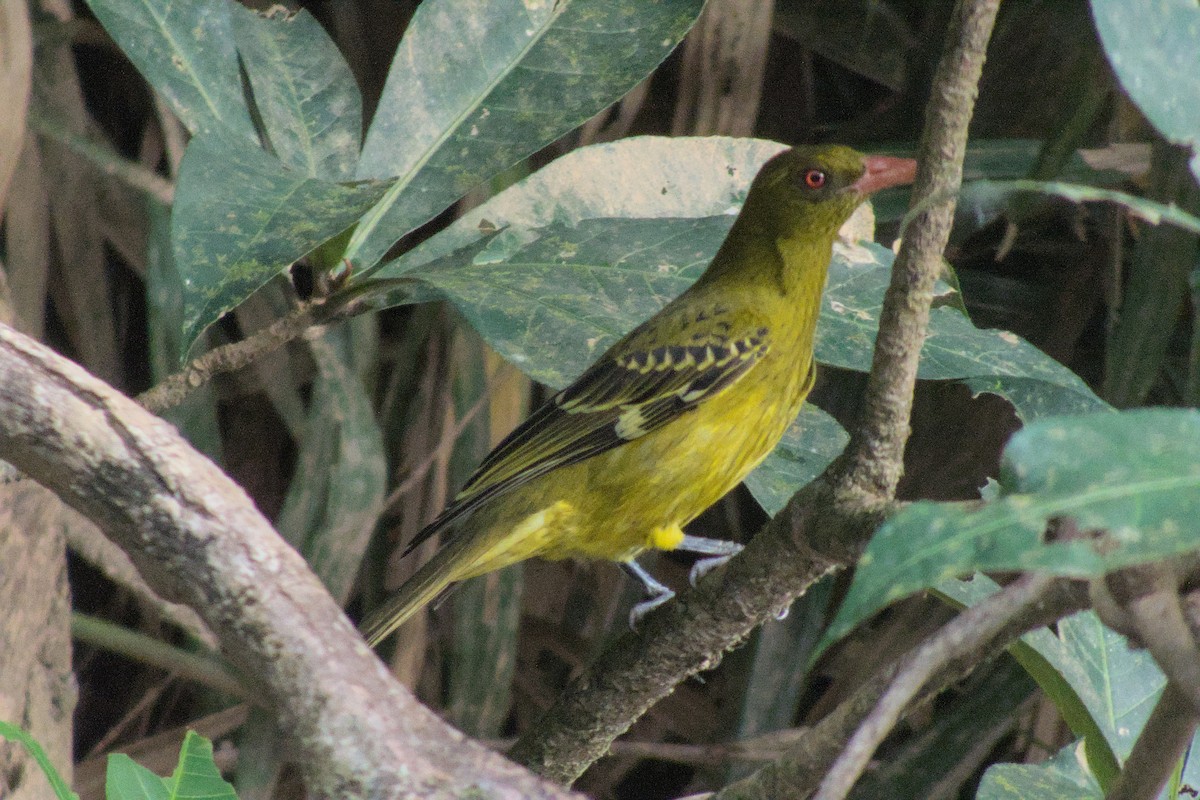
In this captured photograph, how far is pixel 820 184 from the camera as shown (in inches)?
98.9

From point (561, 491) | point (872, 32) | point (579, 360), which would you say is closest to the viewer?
point (579, 360)

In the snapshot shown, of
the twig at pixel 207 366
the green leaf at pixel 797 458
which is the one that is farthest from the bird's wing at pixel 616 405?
the twig at pixel 207 366

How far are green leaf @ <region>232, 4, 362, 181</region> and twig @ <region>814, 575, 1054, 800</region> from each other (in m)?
1.50

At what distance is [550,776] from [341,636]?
0.82m

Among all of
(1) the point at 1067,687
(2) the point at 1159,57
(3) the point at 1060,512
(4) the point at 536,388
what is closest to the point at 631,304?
(1) the point at 1067,687

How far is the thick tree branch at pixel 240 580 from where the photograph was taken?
1147mm

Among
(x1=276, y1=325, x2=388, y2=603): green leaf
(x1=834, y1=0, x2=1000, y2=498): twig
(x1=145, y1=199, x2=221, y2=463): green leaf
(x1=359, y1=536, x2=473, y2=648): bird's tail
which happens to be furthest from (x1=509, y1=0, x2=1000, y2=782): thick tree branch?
(x1=145, y1=199, x2=221, y2=463): green leaf

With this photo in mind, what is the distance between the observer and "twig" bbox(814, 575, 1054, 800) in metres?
0.87

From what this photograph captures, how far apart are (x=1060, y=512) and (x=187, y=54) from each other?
67.1 inches

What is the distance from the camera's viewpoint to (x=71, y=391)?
146cm

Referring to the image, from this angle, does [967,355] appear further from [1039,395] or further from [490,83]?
[490,83]

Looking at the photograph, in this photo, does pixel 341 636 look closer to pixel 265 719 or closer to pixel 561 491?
pixel 561 491

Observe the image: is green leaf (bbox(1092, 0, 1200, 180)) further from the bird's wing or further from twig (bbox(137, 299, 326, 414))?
the bird's wing

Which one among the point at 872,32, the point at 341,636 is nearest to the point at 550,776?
the point at 341,636
